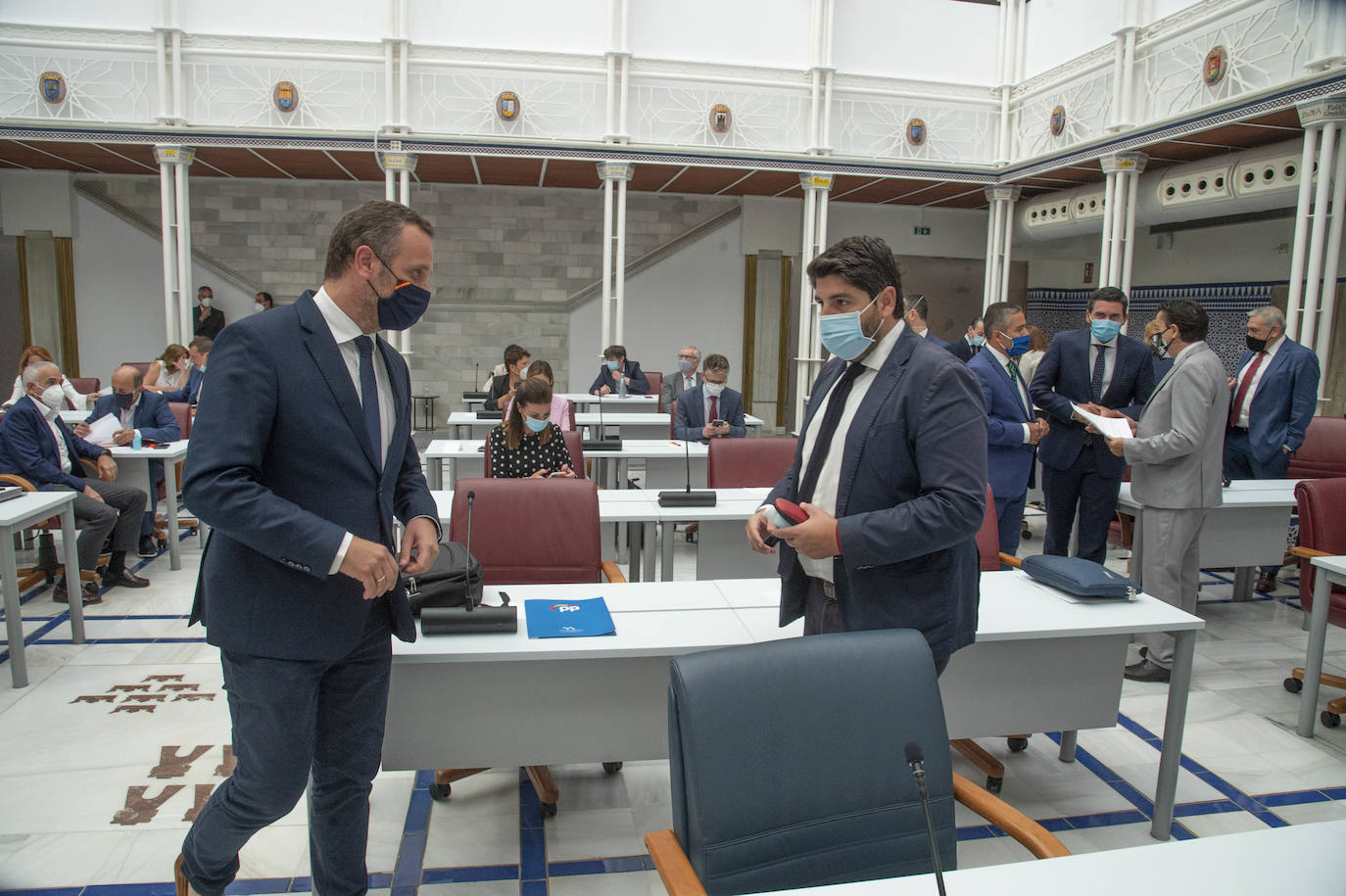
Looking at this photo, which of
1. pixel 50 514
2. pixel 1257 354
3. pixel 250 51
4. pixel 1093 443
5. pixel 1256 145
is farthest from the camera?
pixel 250 51

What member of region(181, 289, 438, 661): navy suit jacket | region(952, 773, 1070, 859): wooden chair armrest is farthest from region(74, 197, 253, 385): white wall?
region(952, 773, 1070, 859): wooden chair armrest

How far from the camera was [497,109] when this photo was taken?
10.4 metres

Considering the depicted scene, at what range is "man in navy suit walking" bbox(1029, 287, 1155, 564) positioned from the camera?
15.4 feet

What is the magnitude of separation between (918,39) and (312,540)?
11743 millimetres

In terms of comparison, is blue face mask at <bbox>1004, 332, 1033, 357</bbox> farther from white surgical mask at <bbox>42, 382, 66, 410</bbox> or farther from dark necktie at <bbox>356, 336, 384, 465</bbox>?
white surgical mask at <bbox>42, 382, 66, 410</bbox>

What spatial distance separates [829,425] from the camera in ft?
7.43

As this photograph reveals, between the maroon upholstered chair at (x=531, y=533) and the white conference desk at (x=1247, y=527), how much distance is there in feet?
9.89

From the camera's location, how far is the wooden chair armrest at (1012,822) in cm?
171

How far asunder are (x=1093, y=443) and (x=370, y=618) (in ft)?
13.0

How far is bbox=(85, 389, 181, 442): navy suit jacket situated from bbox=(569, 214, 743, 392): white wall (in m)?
8.03

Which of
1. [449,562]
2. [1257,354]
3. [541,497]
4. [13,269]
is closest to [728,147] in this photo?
[1257,354]

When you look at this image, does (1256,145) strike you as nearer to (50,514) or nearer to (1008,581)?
(1008,581)

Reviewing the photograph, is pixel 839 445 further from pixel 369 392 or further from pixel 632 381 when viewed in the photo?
pixel 632 381

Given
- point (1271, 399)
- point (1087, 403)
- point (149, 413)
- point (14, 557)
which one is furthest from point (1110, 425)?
point (149, 413)
